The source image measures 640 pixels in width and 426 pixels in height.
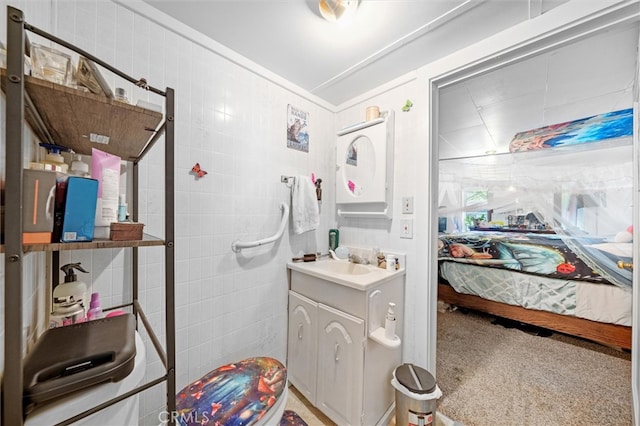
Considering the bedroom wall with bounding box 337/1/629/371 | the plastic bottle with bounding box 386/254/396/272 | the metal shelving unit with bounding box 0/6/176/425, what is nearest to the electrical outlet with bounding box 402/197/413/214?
the bedroom wall with bounding box 337/1/629/371

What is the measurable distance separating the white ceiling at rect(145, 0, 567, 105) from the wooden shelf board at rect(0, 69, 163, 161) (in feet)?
2.56

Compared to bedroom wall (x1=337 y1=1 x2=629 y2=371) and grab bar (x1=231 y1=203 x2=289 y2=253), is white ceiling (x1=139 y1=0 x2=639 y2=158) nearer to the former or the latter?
bedroom wall (x1=337 y1=1 x2=629 y2=371)

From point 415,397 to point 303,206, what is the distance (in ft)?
4.03

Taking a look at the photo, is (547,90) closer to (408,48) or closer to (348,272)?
(408,48)

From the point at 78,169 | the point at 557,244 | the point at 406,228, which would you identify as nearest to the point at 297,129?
the point at 406,228

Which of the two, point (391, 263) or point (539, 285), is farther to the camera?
point (539, 285)

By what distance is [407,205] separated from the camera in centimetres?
153

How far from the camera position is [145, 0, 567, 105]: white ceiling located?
3.46 feet

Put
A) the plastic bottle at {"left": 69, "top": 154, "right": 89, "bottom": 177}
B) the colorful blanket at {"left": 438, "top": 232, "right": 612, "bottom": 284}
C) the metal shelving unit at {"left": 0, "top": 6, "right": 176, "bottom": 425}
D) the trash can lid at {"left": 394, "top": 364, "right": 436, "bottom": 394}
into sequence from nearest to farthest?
1. the metal shelving unit at {"left": 0, "top": 6, "right": 176, "bottom": 425}
2. the plastic bottle at {"left": 69, "top": 154, "right": 89, "bottom": 177}
3. the trash can lid at {"left": 394, "top": 364, "right": 436, "bottom": 394}
4. the colorful blanket at {"left": 438, "top": 232, "right": 612, "bottom": 284}

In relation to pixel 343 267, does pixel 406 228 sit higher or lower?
higher

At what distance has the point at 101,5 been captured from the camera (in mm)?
976

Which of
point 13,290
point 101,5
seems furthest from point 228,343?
point 101,5

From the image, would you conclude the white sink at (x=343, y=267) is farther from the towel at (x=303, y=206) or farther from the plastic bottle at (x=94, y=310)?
the plastic bottle at (x=94, y=310)

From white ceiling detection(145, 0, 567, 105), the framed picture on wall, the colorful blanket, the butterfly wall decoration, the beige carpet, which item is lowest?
the beige carpet
